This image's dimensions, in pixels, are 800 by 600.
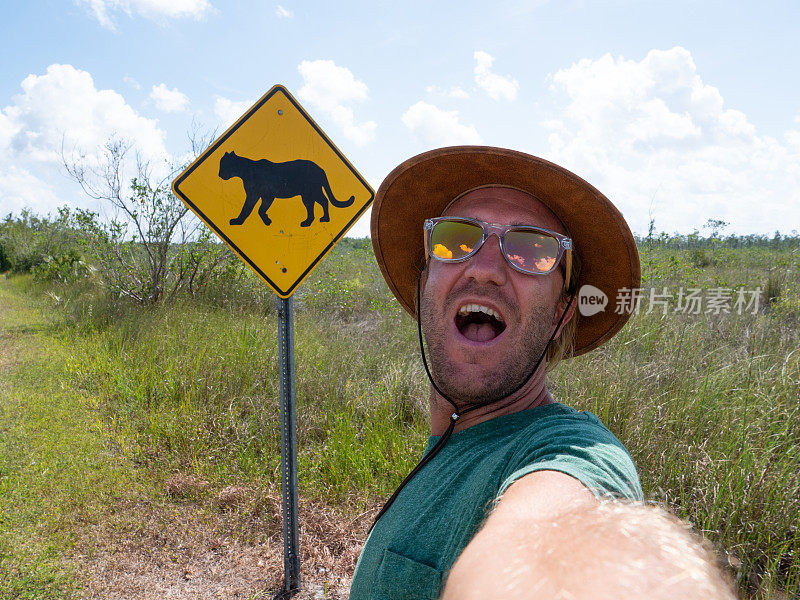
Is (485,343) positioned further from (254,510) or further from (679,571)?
(254,510)

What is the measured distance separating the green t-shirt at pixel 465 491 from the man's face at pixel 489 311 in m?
0.21

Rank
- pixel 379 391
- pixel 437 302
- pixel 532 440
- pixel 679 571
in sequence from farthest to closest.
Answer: pixel 379 391 < pixel 437 302 < pixel 532 440 < pixel 679 571

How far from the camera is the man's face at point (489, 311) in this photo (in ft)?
5.11

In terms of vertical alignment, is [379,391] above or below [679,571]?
below

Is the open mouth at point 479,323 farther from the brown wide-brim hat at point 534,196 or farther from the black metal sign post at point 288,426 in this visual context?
the black metal sign post at point 288,426

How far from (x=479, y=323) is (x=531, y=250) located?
0.33 meters

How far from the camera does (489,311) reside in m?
1.64

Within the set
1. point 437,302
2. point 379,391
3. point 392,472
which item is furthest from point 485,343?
point 379,391

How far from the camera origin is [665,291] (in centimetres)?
636

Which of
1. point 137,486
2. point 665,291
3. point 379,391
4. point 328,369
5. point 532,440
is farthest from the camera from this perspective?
point 665,291

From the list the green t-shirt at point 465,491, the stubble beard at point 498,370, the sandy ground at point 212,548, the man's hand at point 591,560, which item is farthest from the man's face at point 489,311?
the sandy ground at point 212,548

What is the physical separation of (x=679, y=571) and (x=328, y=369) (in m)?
4.72

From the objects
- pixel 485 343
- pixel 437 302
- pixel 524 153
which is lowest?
pixel 485 343

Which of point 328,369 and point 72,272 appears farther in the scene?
point 72,272
